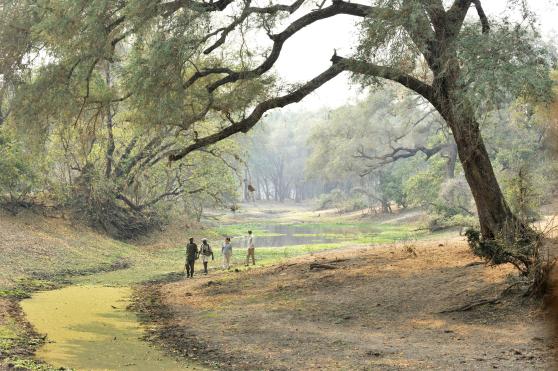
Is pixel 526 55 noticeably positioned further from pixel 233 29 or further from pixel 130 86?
pixel 130 86

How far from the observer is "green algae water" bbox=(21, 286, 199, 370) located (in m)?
10.9

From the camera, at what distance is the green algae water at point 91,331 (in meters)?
10.9

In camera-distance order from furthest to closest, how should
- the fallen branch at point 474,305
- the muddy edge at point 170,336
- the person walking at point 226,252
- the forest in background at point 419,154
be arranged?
Result: the forest in background at point 419,154 → the person walking at point 226,252 → the fallen branch at point 474,305 → the muddy edge at point 170,336

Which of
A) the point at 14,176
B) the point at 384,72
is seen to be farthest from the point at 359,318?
the point at 14,176

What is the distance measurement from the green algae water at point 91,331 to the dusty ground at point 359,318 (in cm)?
58

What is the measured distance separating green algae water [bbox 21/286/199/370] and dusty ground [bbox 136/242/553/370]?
1.91 ft

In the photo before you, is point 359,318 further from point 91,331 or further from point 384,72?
point 91,331

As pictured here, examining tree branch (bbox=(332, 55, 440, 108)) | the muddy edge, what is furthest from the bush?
tree branch (bbox=(332, 55, 440, 108))

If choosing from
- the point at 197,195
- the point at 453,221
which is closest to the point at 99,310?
the point at 453,221

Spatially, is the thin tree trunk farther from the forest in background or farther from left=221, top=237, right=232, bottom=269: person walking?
left=221, top=237, right=232, bottom=269: person walking

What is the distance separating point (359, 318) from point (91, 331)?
18.9 ft

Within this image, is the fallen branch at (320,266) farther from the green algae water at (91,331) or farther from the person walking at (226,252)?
the green algae water at (91,331)

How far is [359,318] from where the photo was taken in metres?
14.2

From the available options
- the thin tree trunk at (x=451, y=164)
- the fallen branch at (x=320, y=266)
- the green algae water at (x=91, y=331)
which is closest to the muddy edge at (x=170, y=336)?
the green algae water at (x=91, y=331)
